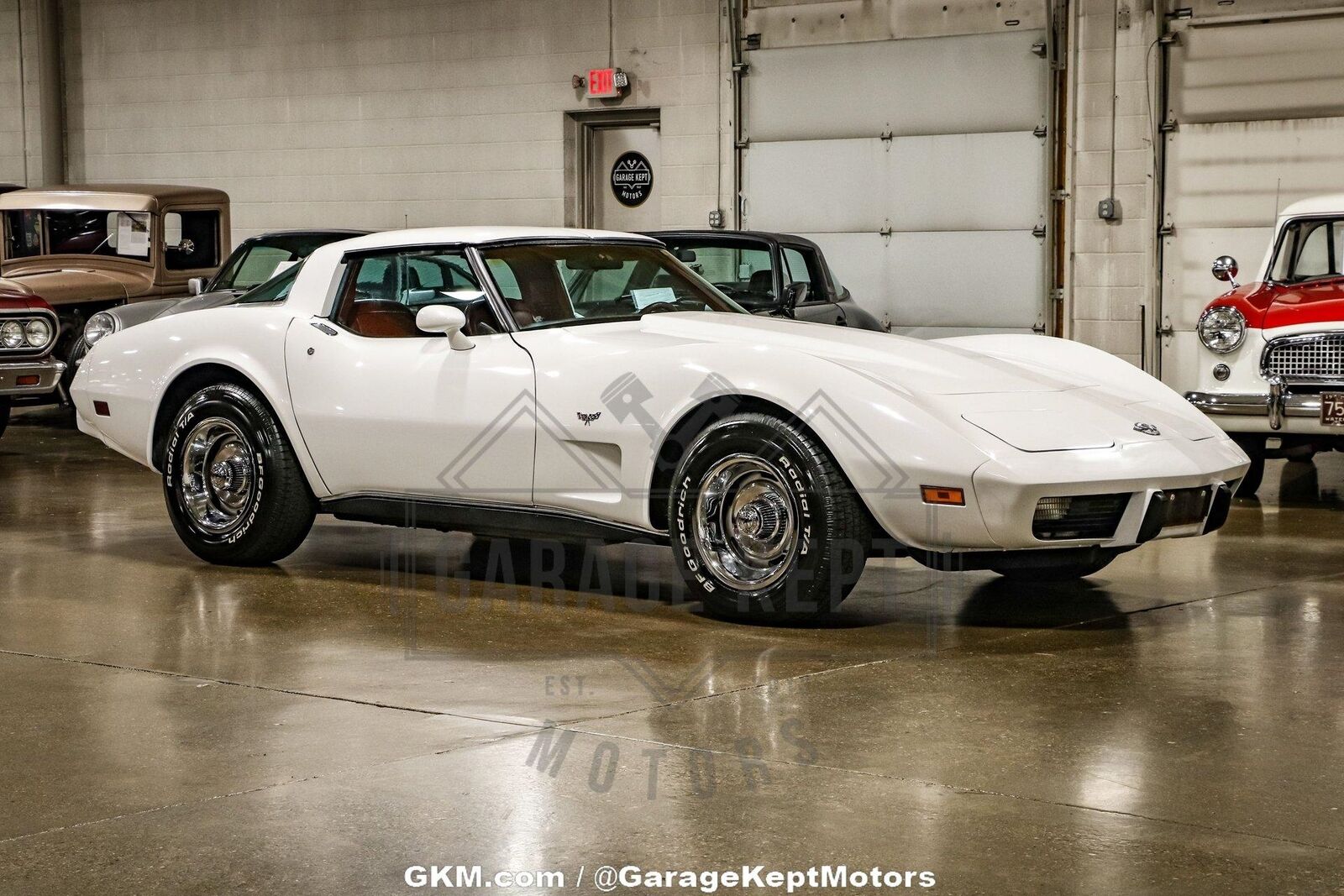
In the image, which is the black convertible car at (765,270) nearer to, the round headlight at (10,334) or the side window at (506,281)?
the side window at (506,281)

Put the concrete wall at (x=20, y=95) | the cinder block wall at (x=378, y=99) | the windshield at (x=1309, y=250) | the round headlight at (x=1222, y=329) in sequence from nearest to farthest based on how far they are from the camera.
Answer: the round headlight at (x=1222, y=329) < the windshield at (x=1309, y=250) < the cinder block wall at (x=378, y=99) < the concrete wall at (x=20, y=95)

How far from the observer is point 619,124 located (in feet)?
56.0

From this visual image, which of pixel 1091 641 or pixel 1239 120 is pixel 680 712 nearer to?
pixel 1091 641

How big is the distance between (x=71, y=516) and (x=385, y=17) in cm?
1067

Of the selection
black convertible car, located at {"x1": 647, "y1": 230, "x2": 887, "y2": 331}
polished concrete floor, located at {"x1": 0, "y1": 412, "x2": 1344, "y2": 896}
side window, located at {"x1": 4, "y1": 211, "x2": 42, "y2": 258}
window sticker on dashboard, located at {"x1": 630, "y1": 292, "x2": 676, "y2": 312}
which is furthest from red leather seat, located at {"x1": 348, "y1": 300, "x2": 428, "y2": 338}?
side window, located at {"x1": 4, "y1": 211, "x2": 42, "y2": 258}

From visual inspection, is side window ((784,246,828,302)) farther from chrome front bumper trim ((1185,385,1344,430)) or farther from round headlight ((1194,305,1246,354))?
chrome front bumper trim ((1185,385,1344,430))

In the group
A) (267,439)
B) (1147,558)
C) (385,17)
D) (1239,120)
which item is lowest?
(1147,558)

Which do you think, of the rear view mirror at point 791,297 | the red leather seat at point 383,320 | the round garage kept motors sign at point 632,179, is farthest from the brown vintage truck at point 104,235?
the red leather seat at point 383,320

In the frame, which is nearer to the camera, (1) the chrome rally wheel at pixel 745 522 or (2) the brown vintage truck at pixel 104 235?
(1) the chrome rally wheel at pixel 745 522

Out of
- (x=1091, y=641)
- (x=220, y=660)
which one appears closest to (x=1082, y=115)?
(x=1091, y=641)

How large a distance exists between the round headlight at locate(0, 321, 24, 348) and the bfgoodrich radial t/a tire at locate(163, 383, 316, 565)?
4939 mm

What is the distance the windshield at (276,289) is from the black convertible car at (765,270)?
12.6 ft

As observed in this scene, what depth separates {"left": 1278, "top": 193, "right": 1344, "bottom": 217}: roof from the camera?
975 cm

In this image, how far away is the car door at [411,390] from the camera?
Answer: 6039mm
